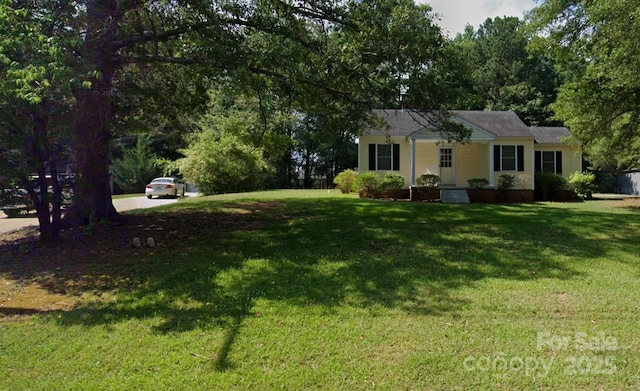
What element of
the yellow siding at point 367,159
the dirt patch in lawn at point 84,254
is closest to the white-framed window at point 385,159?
the yellow siding at point 367,159

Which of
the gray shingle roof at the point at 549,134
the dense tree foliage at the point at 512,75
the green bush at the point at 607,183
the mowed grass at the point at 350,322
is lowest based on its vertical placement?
the mowed grass at the point at 350,322

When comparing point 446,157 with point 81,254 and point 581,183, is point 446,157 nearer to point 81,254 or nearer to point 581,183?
point 581,183

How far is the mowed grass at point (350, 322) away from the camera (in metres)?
3.28

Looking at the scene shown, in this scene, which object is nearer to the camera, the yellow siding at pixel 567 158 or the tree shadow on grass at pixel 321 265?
the tree shadow on grass at pixel 321 265

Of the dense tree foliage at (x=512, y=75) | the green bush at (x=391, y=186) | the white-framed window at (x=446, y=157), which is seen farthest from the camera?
the dense tree foliage at (x=512, y=75)

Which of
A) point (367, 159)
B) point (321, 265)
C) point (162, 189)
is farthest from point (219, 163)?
point (321, 265)

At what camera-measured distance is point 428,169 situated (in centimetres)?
1992

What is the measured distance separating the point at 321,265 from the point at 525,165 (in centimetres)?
1710

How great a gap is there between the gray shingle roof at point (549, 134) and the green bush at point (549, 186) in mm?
3826

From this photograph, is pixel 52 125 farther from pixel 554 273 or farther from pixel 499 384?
pixel 554 273

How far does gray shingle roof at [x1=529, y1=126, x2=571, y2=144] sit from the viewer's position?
22562 mm

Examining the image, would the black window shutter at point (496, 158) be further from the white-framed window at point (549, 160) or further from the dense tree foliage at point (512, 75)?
the dense tree foliage at point (512, 75)

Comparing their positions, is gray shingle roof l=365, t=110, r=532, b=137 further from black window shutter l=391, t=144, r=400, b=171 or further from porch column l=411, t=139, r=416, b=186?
porch column l=411, t=139, r=416, b=186

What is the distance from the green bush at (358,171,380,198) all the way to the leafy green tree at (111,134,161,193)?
22.0 meters
